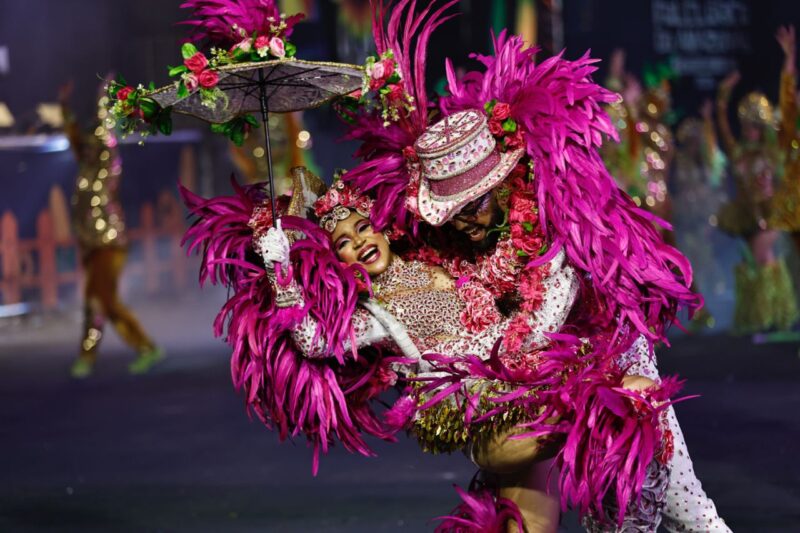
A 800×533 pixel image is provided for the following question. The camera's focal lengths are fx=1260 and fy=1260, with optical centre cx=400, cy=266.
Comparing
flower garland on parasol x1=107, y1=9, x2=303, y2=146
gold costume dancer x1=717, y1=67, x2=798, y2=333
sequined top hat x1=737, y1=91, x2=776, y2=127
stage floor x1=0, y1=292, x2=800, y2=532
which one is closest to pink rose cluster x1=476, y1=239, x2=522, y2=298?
flower garland on parasol x1=107, y1=9, x2=303, y2=146

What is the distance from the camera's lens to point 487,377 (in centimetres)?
296

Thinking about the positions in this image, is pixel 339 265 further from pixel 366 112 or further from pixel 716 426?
pixel 716 426

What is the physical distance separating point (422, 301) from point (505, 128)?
481mm

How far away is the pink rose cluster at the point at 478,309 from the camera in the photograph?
3061mm

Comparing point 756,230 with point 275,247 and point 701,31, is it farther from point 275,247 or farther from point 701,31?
point 275,247

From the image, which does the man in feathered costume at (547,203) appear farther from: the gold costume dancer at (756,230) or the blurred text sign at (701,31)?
the blurred text sign at (701,31)

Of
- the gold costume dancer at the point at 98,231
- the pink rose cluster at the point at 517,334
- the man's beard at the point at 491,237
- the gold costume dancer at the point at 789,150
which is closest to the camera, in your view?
the pink rose cluster at the point at 517,334

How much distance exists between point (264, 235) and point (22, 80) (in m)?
7.66

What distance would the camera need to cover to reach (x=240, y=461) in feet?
17.8

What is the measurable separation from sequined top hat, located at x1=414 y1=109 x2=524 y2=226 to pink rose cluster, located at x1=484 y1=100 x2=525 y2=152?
1 centimetres

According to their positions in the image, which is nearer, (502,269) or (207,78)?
(207,78)

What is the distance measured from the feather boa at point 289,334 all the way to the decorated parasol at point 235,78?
0.19 m

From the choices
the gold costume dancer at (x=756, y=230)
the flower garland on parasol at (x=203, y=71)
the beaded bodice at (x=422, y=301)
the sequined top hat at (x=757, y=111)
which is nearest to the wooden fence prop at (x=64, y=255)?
the gold costume dancer at (x=756, y=230)

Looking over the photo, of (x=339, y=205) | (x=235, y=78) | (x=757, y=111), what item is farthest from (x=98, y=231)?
(x=235, y=78)
